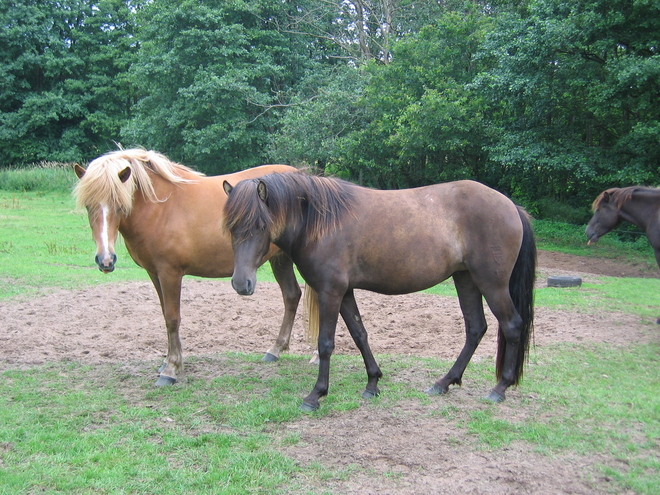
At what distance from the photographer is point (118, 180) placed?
478 centimetres

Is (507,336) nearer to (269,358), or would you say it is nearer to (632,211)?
(269,358)

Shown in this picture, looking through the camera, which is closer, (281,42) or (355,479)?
(355,479)

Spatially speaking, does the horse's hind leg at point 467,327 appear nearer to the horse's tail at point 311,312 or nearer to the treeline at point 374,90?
the horse's tail at point 311,312

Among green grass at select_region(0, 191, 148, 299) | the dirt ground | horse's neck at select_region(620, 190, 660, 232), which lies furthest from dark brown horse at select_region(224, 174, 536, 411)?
horse's neck at select_region(620, 190, 660, 232)

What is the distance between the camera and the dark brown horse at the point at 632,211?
25.3ft

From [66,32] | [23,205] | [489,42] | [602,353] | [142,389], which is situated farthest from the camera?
[66,32]

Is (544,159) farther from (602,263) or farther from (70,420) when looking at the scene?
(70,420)

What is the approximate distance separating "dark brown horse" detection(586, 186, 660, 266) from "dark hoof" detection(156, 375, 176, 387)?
255 inches

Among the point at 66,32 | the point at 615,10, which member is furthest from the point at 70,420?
the point at 66,32

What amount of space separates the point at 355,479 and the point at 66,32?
42726 mm

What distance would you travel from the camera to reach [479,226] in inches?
179

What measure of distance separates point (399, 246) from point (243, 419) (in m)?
1.86

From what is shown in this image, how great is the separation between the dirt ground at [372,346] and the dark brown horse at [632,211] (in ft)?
4.45

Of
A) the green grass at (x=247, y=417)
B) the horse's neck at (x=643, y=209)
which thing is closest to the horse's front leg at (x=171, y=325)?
the green grass at (x=247, y=417)
